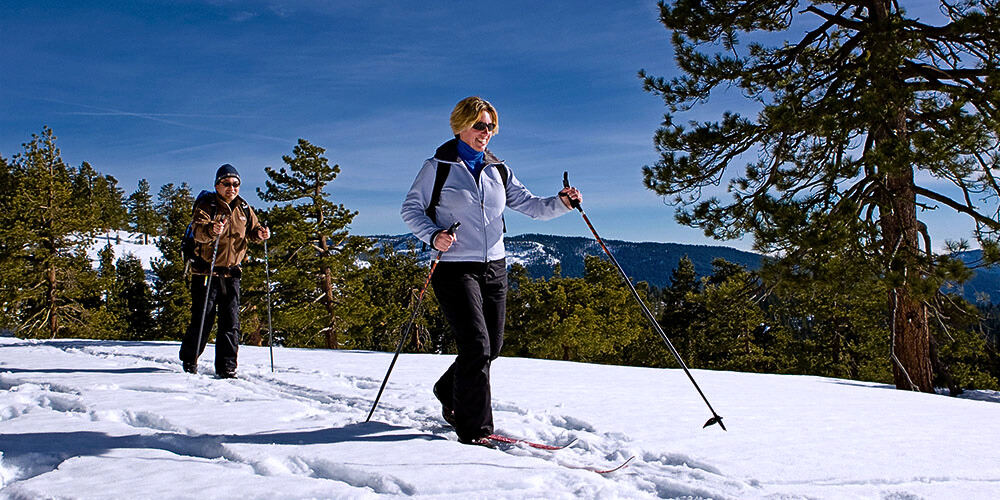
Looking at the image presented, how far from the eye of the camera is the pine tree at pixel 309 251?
77.4ft

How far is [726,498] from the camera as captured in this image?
2574 millimetres

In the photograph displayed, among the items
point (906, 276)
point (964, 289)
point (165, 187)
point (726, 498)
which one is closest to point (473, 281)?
point (726, 498)

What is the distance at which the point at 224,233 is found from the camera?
600cm

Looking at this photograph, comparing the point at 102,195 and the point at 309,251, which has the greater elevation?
the point at 102,195

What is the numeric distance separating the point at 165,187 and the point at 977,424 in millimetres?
146668

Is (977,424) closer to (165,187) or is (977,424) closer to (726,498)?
(726,498)

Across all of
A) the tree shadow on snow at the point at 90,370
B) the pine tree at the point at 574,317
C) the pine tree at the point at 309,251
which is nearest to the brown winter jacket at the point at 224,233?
the tree shadow on snow at the point at 90,370

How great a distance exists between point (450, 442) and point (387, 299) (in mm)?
30031

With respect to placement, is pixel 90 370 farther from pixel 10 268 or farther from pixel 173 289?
pixel 173 289

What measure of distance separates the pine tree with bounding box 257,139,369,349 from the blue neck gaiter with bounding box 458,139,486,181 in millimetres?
20865

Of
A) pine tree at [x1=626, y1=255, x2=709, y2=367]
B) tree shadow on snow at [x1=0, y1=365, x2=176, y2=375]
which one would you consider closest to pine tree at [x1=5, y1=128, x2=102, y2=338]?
tree shadow on snow at [x1=0, y1=365, x2=176, y2=375]

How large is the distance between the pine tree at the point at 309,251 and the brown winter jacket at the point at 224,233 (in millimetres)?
17660

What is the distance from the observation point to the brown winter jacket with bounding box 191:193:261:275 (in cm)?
570

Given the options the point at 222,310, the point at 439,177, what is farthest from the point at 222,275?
the point at 439,177
